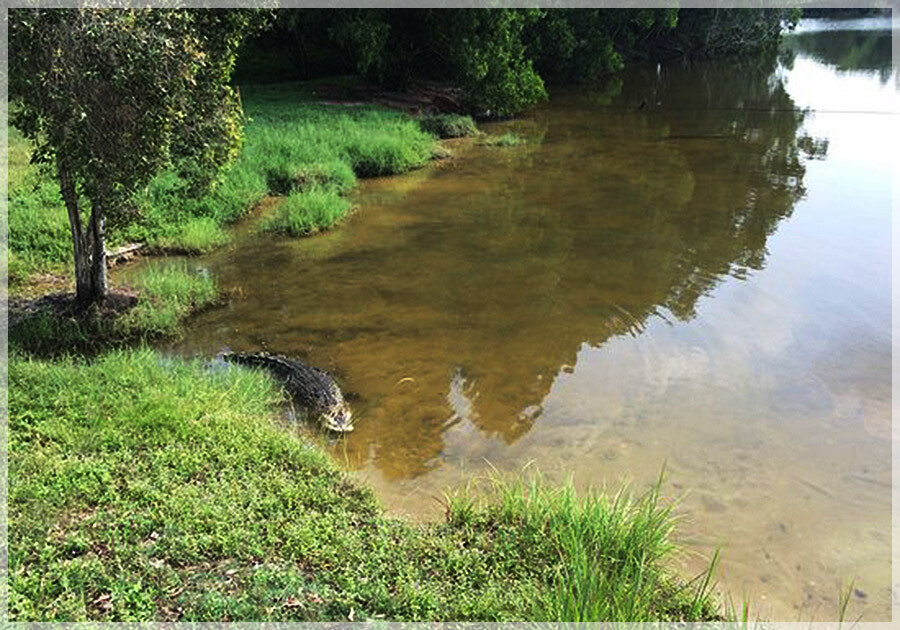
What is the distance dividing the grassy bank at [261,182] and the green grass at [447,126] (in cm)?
52

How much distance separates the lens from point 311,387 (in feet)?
24.7

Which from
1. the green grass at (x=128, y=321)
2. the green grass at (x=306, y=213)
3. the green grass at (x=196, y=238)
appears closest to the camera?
the green grass at (x=128, y=321)

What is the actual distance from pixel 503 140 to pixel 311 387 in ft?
49.4

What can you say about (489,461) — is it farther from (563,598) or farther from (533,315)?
(533,315)

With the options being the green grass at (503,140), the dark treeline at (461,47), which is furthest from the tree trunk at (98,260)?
the green grass at (503,140)

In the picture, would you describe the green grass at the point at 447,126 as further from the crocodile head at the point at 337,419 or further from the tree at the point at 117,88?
the crocodile head at the point at 337,419

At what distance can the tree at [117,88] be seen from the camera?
268 inches

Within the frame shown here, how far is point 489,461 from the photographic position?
22.6 ft

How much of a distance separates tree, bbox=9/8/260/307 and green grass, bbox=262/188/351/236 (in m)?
4.59

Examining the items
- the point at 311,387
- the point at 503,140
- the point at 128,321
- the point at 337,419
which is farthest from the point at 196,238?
the point at 503,140

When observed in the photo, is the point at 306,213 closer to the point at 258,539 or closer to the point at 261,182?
the point at 261,182

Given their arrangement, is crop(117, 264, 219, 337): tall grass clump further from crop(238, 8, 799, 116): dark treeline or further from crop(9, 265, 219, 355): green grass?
crop(238, 8, 799, 116): dark treeline

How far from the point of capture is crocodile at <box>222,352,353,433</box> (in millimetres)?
7254

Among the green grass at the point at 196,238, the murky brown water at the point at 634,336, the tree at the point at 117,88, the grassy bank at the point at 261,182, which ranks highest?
the tree at the point at 117,88
